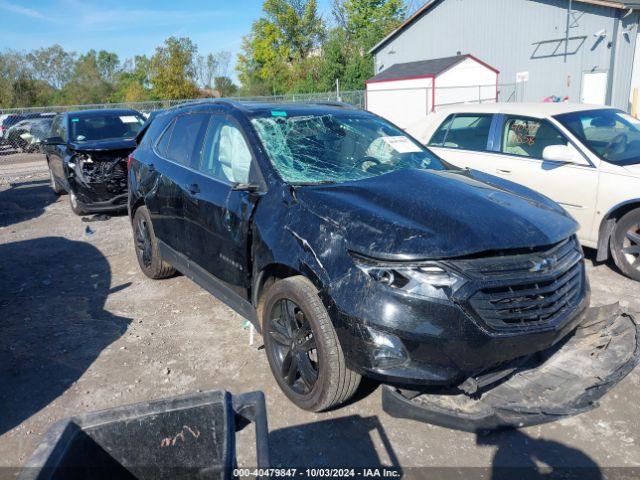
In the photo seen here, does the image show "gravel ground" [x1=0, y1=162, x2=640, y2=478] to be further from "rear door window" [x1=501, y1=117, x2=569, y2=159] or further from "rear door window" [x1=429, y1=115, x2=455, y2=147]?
"rear door window" [x1=429, y1=115, x2=455, y2=147]

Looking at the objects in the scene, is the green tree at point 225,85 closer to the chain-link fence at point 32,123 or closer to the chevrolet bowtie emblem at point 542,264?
the chain-link fence at point 32,123

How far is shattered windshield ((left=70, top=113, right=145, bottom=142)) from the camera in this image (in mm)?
9414

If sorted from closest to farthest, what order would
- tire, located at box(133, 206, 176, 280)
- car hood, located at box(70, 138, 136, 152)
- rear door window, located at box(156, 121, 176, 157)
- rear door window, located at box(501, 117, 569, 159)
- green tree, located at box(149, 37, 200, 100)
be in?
rear door window, located at box(156, 121, 176, 157) → tire, located at box(133, 206, 176, 280) → rear door window, located at box(501, 117, 569, 159) → car hood, located at box(70, 138, 136, 152) → green tree, located at box(149, 37, 200, 100)

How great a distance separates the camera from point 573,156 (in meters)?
5.57

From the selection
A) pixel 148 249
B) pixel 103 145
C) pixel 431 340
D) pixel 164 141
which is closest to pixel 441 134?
pixel 164 141

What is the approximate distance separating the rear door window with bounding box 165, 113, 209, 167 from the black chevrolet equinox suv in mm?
35

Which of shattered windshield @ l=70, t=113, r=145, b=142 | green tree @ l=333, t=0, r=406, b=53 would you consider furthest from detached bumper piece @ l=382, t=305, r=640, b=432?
green tree @ l=333, t=0, r=406, b=53

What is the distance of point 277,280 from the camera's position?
136 inches

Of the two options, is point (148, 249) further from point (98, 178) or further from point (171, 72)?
point (171, 72)

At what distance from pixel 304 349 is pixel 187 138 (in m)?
2.42

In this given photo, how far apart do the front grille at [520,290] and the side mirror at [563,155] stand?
9.29 feet

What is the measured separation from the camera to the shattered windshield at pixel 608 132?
18.1 ft

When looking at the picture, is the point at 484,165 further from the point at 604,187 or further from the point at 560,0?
the point at 560,0

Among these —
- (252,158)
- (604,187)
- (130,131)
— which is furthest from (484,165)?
(130,131)
